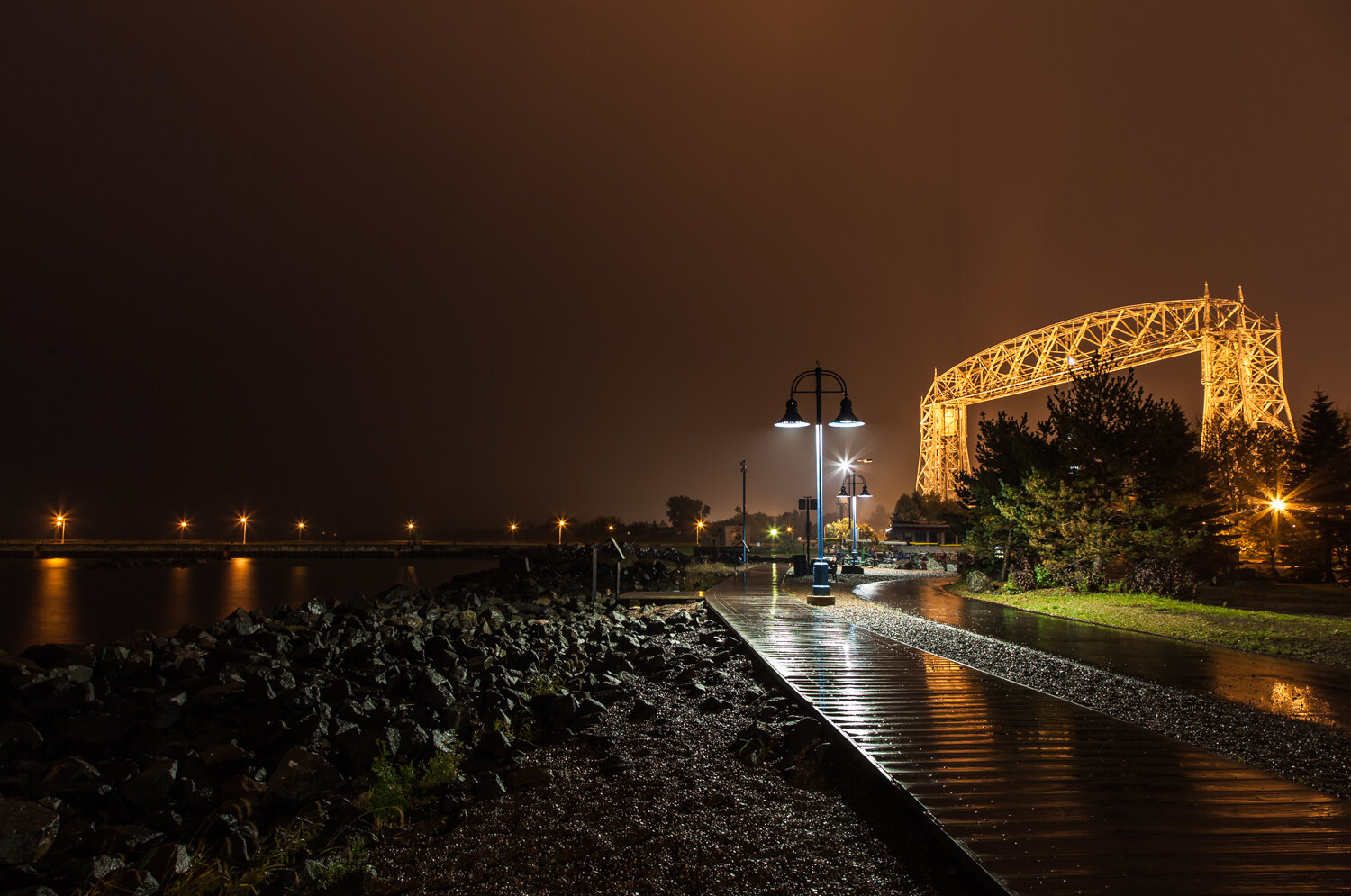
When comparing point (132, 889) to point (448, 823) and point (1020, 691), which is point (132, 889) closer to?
point (448, 823)

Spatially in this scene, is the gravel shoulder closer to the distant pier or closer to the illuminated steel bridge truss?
the illuminated steel bridge truss

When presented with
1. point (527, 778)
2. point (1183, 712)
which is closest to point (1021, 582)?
point (1183, 712)

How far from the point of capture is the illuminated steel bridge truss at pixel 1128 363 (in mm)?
43219

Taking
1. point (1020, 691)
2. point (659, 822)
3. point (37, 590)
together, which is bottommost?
point (37, 590)

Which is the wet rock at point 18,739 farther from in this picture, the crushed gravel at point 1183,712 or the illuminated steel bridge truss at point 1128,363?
the illuminated steel bridge truss at point 1128,363

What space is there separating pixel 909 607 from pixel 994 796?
12883mm

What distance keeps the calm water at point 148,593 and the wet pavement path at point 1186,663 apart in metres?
30.2

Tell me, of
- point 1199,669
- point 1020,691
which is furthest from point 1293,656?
point 1020,691

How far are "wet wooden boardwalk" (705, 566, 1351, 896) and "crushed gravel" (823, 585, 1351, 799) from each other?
28.0 inches

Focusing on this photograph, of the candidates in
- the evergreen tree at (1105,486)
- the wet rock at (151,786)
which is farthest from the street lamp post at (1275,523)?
the wet rock at (151,786)

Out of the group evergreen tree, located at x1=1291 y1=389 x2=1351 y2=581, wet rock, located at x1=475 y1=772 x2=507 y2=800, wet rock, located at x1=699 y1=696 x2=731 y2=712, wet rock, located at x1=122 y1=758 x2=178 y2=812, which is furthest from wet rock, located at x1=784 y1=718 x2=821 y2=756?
A: evergreen tree, located at x1=1291 y1=389 x2=1351 y2=581

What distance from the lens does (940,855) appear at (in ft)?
17.2

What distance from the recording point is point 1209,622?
14445mm

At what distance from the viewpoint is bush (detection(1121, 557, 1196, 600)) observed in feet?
65.5
